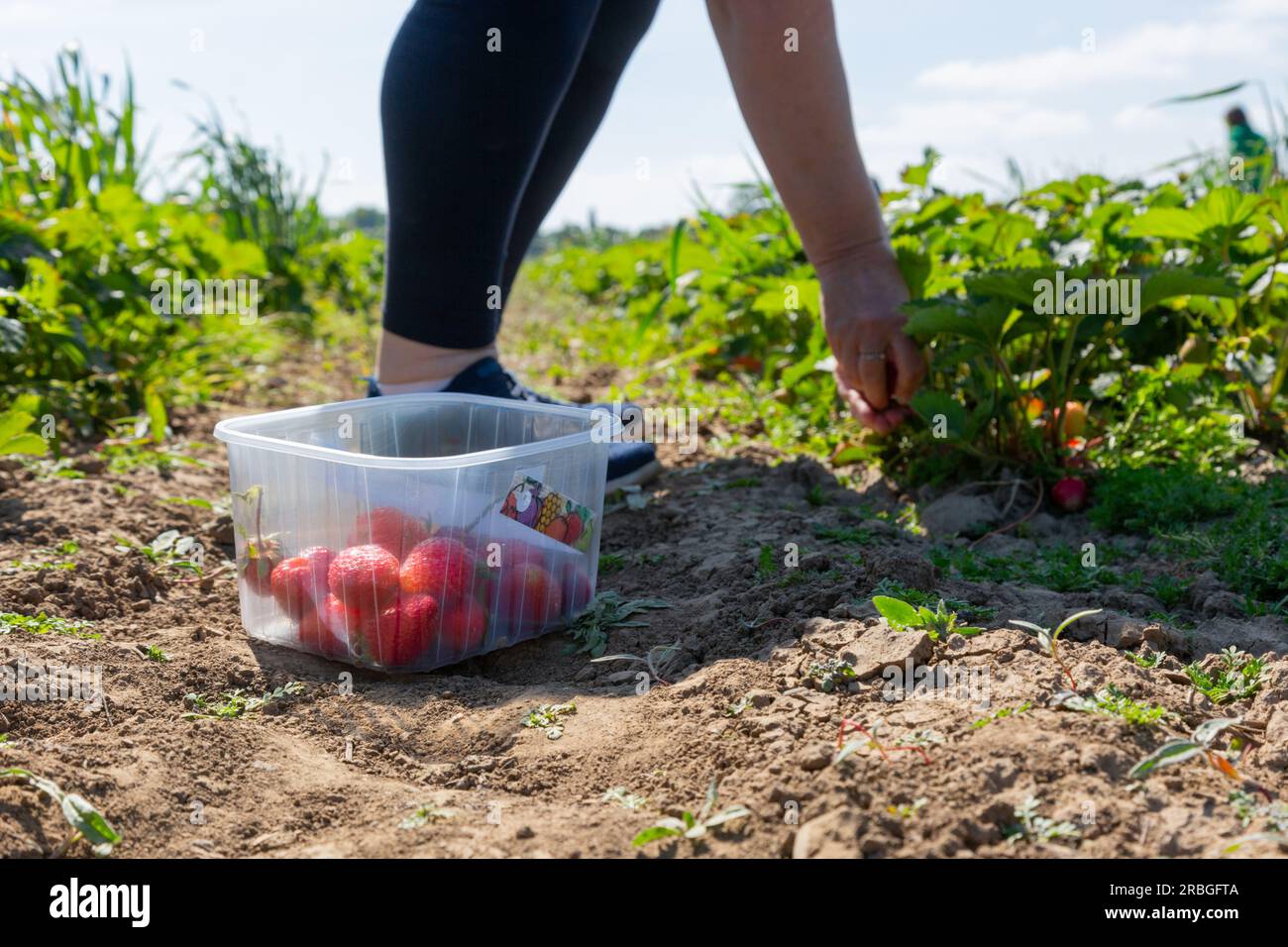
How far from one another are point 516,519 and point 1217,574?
3.86ft

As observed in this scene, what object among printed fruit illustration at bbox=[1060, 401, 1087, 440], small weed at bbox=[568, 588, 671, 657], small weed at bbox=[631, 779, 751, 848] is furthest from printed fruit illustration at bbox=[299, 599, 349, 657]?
printed fruit illustration at bbox=[1060, 401, 1087, 440]

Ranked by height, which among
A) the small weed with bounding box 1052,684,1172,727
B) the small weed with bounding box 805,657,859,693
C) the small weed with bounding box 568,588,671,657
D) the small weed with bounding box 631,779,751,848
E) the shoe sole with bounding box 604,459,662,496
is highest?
the shoe sole with bounding box 604,459,662,496

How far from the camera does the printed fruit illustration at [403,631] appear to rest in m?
1.66

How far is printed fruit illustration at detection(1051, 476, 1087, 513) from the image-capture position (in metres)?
2.33

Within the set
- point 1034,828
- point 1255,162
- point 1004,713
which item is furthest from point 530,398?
point 1255,162

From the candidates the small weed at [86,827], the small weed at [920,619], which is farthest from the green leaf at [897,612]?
the small weed at [86,827]

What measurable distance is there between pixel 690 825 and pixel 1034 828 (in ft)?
1.15

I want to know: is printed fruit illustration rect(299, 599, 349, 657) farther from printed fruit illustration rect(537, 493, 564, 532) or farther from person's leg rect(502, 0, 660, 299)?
person's leg rect(502, 0, 660, 299)

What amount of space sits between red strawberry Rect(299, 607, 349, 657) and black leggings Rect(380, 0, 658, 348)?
2.38ft

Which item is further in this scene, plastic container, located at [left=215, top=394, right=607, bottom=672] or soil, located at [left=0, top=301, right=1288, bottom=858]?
plastic container, located at [left=215, top=394, right=607, bottom=672]

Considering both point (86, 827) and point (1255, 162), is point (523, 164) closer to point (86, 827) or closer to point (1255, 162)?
point (86, 827)

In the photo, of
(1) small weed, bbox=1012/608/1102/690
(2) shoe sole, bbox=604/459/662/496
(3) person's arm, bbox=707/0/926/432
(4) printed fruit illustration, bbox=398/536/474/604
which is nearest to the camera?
(1) small weed, bbox=1012/608/1102/690

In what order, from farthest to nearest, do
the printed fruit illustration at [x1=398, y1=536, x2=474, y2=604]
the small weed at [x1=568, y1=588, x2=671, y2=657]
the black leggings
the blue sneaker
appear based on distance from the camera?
1. the blue sneaker
2. the black leggings
3. the small weed at [x1=568, y1=588, x2=671, y2=657]
4. the printed fruit illustration at [x1=398, y1=536, x2=474, y2=604]

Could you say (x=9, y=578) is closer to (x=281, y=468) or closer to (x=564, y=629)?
(x=281, y=468)
